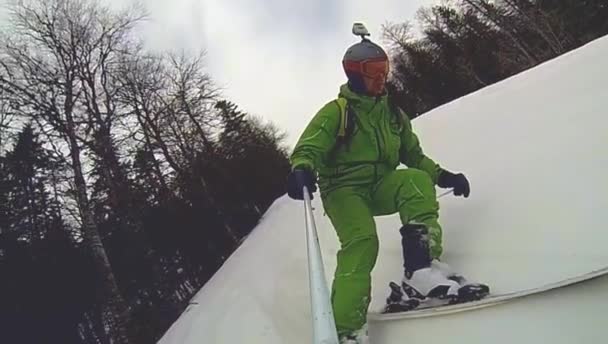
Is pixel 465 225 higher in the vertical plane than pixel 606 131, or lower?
lower

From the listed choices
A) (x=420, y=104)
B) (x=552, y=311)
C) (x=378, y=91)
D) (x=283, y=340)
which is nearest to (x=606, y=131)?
(x=378, y=91)

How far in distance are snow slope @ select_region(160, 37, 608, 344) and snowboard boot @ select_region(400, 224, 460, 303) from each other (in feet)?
0.40

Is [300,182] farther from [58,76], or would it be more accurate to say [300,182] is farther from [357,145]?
[58,76]

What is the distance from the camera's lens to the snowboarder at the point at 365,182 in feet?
6.04

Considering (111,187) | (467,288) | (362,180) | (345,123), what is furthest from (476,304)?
(111,187)

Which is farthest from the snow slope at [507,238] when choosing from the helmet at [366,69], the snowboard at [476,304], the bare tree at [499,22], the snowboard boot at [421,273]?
the bare tree at [499,22]

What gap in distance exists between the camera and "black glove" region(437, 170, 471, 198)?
2.29 metres

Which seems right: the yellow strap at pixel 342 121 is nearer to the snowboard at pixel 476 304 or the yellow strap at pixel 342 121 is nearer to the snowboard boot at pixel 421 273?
the snowboard boot at pixel 421 273

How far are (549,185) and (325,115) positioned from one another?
1045 millimetres

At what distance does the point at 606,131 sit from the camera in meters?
2.52

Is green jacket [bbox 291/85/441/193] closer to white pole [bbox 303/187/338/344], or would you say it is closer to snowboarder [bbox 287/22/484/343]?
snowboarder [bbox 287/22/484/343]

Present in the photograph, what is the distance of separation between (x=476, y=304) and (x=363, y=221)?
1.60ft

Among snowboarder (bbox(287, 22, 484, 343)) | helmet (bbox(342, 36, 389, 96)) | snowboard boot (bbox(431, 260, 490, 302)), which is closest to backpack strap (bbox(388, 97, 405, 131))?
snowboarder (bbox(287, 22, 484, 343))

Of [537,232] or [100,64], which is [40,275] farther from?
[537,232]
